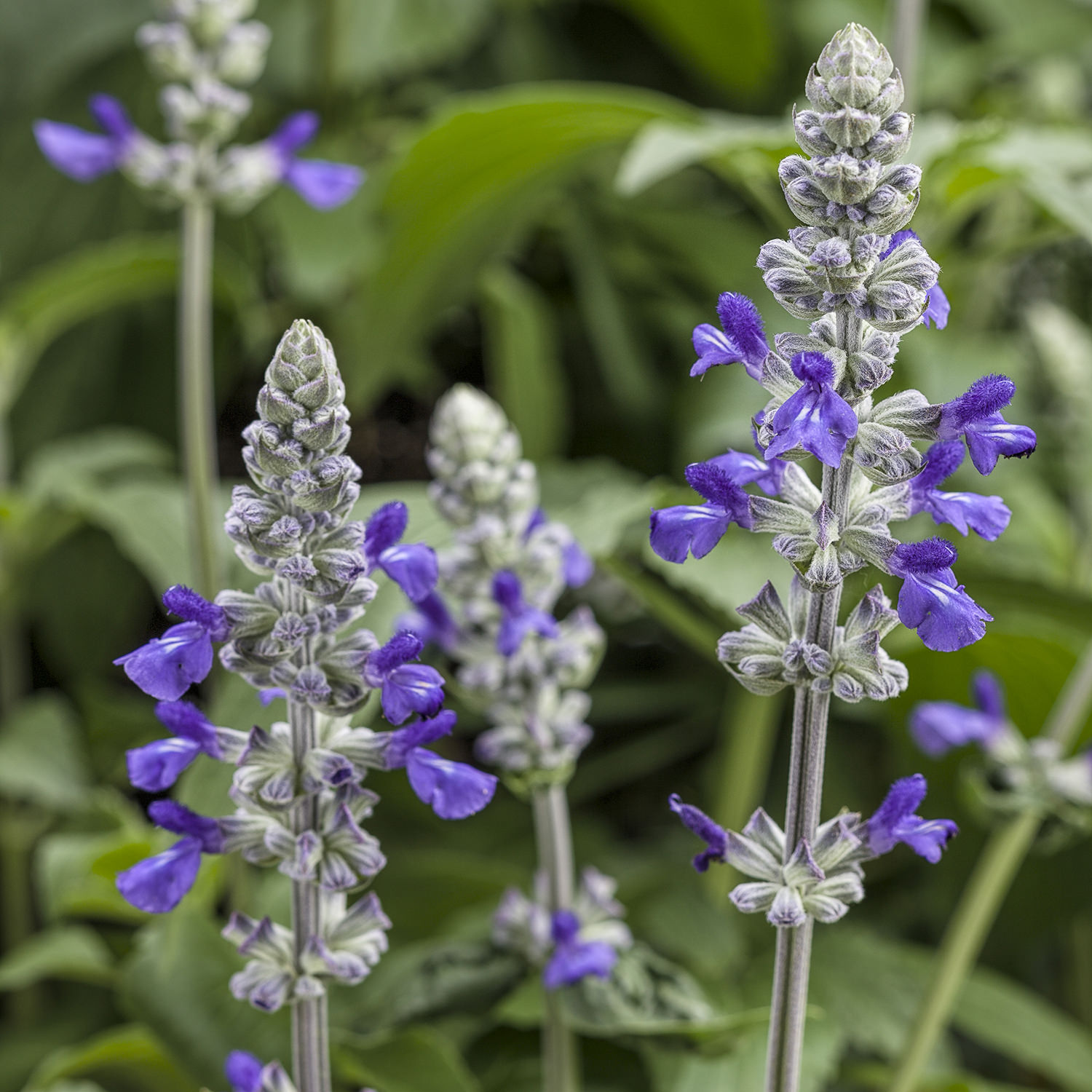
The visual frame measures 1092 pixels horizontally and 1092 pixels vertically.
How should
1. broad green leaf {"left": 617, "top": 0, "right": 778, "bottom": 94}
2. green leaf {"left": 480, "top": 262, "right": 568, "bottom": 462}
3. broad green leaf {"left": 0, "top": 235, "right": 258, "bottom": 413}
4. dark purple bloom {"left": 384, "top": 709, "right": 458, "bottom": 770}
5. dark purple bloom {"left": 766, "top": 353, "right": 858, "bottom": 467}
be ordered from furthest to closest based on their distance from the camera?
broad green leaf {"left": 617, "top": 0, "right": 778, "bottom": 94} → green leaf {"left": 480, "top": 262, "right": 568, "bottom": 462} → broad green leaf {"left": 0, "top": 235, "right": 258, "bottom": 413} → dark purple bloom {"left": 384, "top": 709, "right": 458, "bottom": 770} → dark purple bloom {"left": 766, "top": 353, "right": 858, "bottom": 467}

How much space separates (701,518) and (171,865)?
269 mm

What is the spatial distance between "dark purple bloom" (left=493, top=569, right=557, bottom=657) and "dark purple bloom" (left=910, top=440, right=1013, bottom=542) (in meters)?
0.26

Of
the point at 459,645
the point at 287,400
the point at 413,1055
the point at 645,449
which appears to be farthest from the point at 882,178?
the point at 645,449

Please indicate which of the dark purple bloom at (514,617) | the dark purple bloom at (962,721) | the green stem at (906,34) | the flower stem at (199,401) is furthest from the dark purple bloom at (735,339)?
the green stem at (906,34)

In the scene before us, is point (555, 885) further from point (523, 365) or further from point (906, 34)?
point (906, 34)

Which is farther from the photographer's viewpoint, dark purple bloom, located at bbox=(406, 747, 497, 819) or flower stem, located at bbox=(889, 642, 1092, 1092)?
flower stem, located at bbox=(889, 642, 1092, 1092)

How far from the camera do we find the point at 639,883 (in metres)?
1.15

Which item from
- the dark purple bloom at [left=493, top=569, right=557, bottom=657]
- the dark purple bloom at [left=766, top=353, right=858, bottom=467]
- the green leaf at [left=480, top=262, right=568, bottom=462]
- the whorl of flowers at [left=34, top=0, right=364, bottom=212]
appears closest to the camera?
the dark purple bloom at [left=766, top=353, right=858, bottom=467]

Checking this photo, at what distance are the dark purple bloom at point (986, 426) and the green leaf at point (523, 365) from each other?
2.71 ft

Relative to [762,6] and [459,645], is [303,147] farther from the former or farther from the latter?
[459,645]

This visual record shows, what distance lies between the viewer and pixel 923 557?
0.47 m

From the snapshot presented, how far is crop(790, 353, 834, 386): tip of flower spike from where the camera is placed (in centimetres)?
44

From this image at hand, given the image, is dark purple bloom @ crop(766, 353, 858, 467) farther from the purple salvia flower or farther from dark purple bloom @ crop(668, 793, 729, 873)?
the purple salvia flower

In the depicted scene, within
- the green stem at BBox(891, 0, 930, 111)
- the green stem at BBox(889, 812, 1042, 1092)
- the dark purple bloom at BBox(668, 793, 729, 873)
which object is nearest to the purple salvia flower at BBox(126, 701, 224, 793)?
the dark purple bloom at BBox(668, 793, 729, 873)
